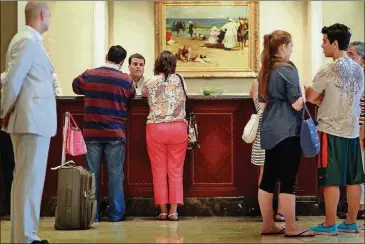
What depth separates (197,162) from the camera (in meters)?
6.90

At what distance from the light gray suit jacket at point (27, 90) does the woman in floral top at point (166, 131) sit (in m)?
2.13

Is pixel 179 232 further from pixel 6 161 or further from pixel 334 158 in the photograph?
pixel 6 161

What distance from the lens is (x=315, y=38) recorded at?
9633mm

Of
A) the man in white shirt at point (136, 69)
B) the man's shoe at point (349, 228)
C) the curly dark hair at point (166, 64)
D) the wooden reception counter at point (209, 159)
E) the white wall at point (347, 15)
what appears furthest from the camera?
the white wall at point (347, 15)

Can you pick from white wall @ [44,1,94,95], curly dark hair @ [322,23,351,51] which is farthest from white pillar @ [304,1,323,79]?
curly dark hair @ [322,23,351,51]

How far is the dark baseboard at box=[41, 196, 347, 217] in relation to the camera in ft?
22.5

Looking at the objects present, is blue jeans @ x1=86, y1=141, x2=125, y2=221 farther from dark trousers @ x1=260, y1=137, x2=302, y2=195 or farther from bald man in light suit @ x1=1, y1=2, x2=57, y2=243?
bald man in light suit @ x1=1, y1=2, x2=57, y2=243

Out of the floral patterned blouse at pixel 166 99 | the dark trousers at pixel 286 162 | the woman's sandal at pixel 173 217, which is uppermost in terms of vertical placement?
the floral patterned blouse at pixel 166 99

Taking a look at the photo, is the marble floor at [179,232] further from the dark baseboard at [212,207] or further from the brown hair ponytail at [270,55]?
the brown hair ponytail at [270,55]

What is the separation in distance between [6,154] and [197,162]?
1.74 meters

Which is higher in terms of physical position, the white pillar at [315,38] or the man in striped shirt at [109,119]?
the white pillar at [315,38]

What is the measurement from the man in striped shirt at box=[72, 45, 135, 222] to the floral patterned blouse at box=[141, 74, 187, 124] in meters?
0.21

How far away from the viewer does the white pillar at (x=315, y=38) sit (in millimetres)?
9578

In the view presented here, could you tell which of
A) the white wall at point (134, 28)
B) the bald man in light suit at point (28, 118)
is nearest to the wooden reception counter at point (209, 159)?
the bald man in light suit at point (28, 118)
